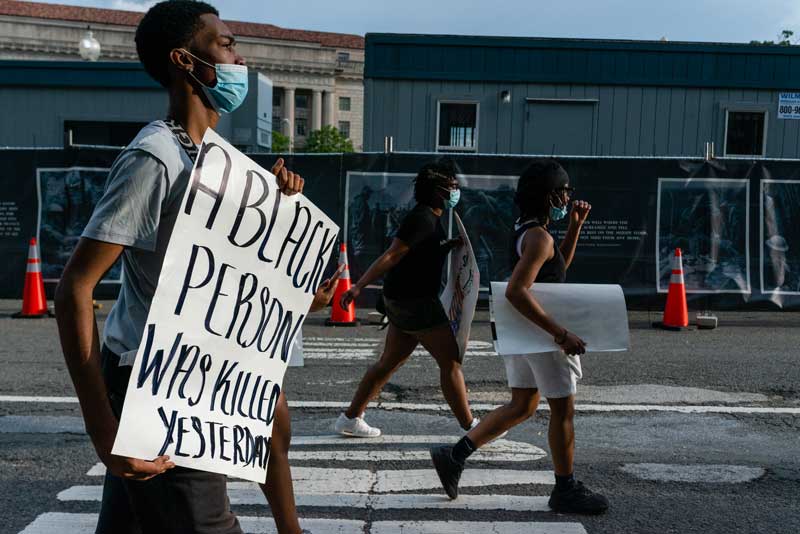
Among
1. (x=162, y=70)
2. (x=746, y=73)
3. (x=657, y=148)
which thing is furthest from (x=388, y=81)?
(x=162, y=70)

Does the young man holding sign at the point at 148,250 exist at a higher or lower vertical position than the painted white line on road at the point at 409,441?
higher

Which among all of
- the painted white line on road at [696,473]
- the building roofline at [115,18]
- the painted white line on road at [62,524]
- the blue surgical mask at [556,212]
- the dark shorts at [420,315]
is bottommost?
the painted white line on road at [62,524]

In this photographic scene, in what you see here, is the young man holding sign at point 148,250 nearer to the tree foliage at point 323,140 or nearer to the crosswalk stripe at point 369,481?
the crosswalk stripe at point 369,481

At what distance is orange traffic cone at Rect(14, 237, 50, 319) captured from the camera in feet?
36.0

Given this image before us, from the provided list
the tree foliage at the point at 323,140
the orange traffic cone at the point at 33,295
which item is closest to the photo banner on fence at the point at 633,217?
the orange traffic cone at the point at 33,295

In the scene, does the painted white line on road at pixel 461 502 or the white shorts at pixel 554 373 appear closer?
the white shorts at pixel 554 373

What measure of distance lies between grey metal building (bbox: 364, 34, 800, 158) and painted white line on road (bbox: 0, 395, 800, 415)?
43.5ft

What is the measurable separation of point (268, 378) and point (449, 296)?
3.06 metres

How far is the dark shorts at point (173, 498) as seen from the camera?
2.14 meters

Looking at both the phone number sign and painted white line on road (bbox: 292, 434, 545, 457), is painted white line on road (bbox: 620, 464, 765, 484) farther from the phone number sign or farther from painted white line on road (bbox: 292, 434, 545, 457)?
the phone number sign

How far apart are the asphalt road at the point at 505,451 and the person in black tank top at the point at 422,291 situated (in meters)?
0.49

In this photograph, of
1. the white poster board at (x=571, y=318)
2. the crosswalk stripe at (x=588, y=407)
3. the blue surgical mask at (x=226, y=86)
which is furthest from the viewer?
the crosswalk stripe at (x=588, y=407)

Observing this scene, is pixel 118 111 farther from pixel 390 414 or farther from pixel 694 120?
pixel 390 414

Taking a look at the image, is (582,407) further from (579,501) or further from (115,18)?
(115,18)
